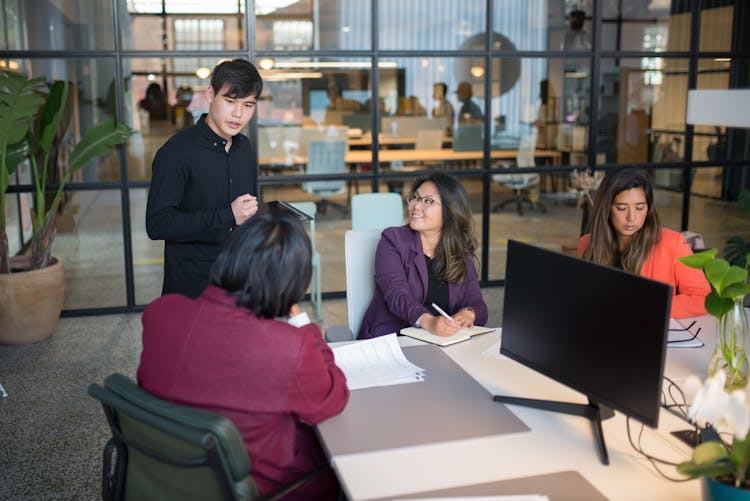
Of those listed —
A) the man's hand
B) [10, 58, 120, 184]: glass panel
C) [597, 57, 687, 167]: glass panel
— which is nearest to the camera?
the man's hand

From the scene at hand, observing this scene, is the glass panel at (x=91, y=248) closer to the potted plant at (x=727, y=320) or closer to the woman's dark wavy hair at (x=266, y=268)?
the woman's dark wavy hair at (x=266, y=268)

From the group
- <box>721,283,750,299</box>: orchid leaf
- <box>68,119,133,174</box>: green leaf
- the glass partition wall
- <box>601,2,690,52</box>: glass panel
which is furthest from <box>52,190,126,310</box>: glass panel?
<box>721,283,750,299</box>: orchid leaf

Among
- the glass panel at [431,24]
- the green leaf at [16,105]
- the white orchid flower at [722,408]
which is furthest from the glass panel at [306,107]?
the white orchid flower at [722,408]

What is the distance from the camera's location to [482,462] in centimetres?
186

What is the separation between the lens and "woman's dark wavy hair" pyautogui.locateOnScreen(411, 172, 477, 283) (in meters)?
3.09

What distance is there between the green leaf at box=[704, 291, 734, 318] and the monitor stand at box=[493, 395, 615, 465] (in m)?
0.37

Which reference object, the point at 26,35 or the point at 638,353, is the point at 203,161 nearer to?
the point at 638,353

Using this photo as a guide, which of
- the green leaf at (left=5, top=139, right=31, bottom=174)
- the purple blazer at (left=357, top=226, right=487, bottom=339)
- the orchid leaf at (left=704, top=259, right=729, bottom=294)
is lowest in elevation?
the purple blazer at (left=357, top=226, right=487, bottom=339)

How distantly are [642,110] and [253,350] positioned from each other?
5740 millimetres

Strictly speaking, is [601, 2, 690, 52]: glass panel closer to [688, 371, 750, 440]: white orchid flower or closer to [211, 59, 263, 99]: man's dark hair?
[211, 59, 263, 99]: man's dark hair

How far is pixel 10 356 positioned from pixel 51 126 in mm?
1426

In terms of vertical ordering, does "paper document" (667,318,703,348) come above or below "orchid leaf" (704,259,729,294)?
below

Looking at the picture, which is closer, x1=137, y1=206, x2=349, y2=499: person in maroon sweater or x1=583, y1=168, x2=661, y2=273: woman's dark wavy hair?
x1=137, y1=206, x2=349, y2=499: person in maroon sweater

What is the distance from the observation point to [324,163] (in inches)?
240
